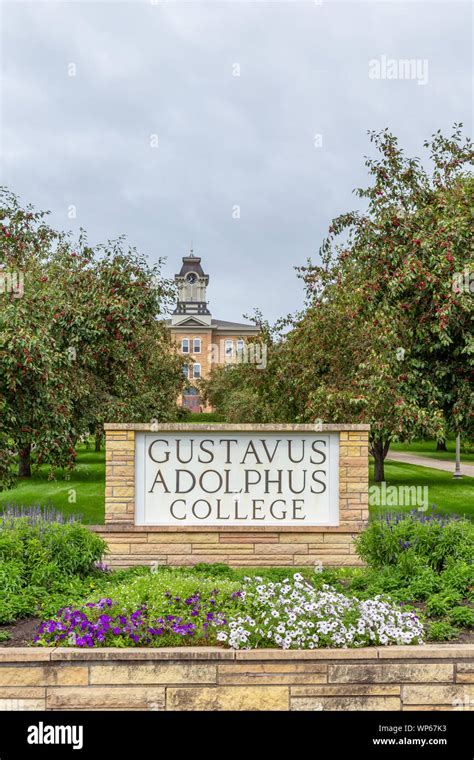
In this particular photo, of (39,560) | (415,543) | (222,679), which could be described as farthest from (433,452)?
(222,679)

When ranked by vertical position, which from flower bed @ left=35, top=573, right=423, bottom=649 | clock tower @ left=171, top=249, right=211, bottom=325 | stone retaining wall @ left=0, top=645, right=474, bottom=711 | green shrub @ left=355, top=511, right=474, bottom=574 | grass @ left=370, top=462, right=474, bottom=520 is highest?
clock tower @ left=171, top=249, right=211, bottom=325

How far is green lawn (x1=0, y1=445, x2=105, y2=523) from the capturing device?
13.2 meters

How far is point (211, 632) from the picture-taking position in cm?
440

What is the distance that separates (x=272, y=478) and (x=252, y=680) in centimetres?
344

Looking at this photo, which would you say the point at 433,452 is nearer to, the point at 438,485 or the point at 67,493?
the point at 438,485

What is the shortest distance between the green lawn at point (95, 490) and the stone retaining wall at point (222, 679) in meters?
6.49

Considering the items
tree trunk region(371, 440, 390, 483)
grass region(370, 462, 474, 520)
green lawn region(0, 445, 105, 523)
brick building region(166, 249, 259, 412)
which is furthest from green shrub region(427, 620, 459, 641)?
brick building region(166, 249, 259, 412)

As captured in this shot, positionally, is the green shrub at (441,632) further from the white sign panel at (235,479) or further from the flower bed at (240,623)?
the white sign panel at (235,479)

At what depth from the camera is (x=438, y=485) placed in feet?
62.0

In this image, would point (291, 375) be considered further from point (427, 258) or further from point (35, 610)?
point (35, 610)

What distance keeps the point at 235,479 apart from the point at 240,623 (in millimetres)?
3087

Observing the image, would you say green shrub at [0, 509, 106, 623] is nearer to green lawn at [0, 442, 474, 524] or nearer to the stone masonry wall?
the stone masonry wall

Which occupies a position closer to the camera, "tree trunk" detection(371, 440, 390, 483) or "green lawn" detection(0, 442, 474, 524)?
"green lawn" detection(0, 442, 474, 524)
